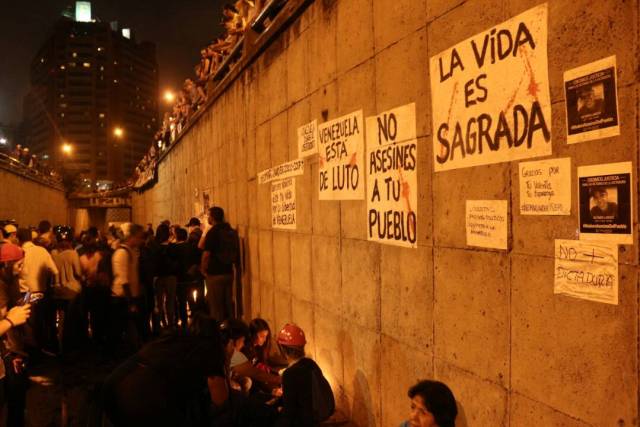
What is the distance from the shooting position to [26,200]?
30.7 m

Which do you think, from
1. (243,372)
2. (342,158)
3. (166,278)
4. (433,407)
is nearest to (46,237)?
(166,278)

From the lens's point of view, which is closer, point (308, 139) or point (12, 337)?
point (12, 337)

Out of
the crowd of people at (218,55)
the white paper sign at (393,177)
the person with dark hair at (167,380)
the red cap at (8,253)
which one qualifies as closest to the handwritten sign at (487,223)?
the white paper sign at (393,177)

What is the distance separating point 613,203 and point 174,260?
8320mm

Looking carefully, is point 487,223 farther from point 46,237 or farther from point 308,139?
point 46,237

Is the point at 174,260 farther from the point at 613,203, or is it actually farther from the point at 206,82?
the point at 613,203

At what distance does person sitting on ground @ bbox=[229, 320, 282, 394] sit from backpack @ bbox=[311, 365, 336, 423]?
112cm

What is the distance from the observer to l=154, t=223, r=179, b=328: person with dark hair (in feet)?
31.0

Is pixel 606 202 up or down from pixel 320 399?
up

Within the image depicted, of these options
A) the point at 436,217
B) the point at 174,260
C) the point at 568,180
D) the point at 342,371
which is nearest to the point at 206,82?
the point at 174,260

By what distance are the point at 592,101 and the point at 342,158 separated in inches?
118

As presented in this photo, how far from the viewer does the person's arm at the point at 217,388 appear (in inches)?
151

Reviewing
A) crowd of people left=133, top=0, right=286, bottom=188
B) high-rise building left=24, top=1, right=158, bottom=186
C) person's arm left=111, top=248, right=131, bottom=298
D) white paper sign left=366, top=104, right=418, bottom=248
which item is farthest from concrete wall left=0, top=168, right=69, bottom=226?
high-rise building left=24, top=1, right=158, bottom=186

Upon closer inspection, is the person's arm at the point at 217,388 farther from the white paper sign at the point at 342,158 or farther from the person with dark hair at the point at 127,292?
the person with dark hair at the point at 127,292
